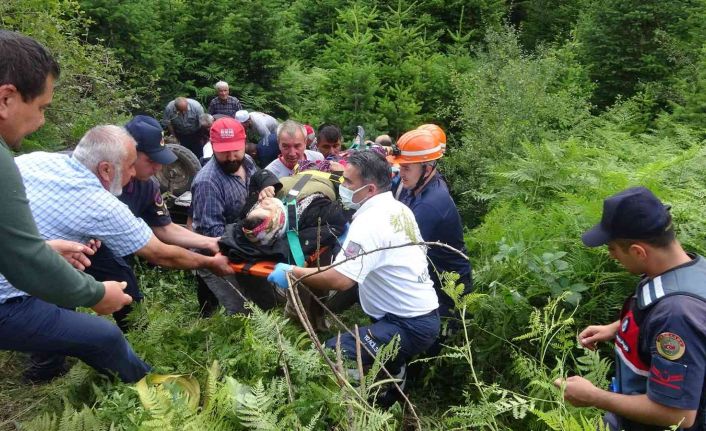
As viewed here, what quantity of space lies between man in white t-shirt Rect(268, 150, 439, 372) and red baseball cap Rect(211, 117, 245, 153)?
1.58m

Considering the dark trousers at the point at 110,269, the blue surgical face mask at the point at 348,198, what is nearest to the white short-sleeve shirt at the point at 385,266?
the blue surgical face mask at the point at 348,198

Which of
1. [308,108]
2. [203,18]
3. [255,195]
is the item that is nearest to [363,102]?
[308,108]

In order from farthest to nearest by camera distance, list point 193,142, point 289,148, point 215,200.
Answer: point 193,142, point 289,148, point 215,200

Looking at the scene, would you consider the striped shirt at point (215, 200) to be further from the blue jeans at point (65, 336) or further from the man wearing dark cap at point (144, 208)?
the blue jeans at point (65, 336)

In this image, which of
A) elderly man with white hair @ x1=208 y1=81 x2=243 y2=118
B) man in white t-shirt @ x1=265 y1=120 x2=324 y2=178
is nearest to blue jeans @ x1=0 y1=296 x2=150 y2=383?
man in white t-shirt @ x1=265 y1=120 x2=324 y2=178

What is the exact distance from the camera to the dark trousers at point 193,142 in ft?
31.6

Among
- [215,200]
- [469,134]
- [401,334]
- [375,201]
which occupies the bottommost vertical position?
[469,134]

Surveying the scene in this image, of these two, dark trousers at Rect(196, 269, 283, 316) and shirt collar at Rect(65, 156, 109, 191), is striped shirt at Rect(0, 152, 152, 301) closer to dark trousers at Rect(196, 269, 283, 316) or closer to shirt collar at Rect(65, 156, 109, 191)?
shirt collar at Rect(65, 156, 109, 191)

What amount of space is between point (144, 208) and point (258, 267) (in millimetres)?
1078

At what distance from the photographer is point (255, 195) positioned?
181 inches

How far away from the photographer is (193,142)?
31.7ft

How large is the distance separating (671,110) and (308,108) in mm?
7120

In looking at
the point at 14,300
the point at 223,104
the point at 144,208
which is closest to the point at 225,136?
the point at 144,208

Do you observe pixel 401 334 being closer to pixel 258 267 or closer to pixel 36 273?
pixel 258 267
